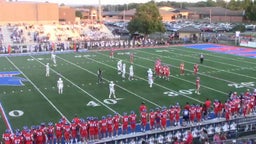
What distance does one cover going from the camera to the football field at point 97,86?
16.9 m

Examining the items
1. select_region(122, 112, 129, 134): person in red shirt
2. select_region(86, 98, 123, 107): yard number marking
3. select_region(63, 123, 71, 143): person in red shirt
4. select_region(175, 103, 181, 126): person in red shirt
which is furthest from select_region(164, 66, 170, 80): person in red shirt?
select_region(63, 123, 71, 143): person in red shirt

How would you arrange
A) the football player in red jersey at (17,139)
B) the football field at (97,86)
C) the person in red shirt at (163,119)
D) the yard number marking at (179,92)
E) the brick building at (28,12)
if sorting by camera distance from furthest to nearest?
the brick building at (28,12)
the yard number marking at (179,92)
the football field at (97,86)
the person in red shirt at (163,119)
the football player in red jersey at (17,139)

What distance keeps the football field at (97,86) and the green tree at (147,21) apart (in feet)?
46.3

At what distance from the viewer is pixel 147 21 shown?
150ft

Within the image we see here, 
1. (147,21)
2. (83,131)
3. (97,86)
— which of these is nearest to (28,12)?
(147,21)

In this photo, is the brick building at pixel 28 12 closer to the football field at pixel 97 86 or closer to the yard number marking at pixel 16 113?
the football field at pixel 97 86

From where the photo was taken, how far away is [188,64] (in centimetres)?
2838

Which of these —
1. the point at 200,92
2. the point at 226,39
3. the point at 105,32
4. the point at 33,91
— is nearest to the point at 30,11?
the point at 105,32

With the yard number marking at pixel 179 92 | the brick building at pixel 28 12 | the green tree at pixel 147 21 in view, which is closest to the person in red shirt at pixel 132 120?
the yard number marking at pixel 179 92

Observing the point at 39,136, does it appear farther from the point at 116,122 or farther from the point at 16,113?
the point at 16,113

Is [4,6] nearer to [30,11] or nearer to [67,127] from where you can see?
[30,11]

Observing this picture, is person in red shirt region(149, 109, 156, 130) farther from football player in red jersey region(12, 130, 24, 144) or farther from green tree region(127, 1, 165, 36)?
green tree region(127, 1, 165, 36)

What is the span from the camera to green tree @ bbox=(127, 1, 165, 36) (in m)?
45.8

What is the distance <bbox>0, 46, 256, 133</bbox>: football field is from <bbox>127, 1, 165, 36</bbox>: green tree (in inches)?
556
